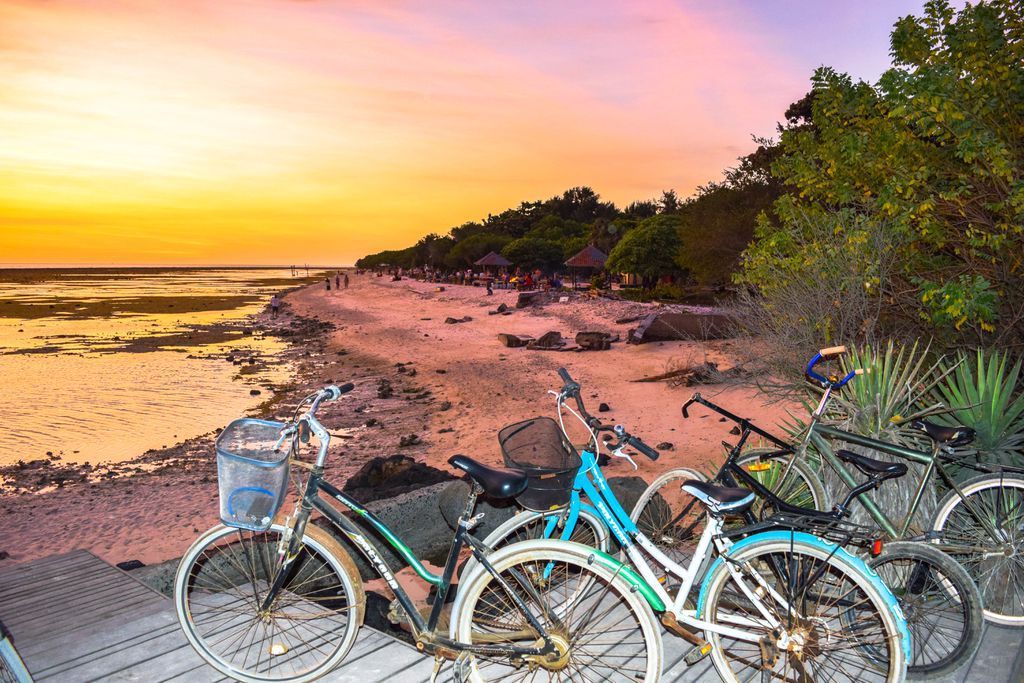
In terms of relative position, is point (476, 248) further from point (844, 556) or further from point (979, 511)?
point (844, 556)

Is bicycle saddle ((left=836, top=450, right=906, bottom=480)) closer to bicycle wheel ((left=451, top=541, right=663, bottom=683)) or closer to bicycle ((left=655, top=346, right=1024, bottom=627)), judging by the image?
bicycle ((left=655, top=346, right=1024, bottom=627))

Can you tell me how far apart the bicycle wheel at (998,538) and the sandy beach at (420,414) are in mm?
6969

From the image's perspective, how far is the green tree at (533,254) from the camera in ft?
214

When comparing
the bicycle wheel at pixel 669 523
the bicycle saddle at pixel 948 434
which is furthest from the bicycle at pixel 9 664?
the bicycle saddle at pixel 948 434

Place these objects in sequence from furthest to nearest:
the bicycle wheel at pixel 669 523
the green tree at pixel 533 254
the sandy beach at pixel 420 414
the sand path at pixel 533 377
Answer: the green tree at pixel 533 254 → the sand path at pixel 533 377 → the sandy beach at pixel 420 414 → the bicycle wheel at pixel 669 523

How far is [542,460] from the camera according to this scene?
324 centimetres

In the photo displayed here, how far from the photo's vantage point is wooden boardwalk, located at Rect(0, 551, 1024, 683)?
3.54 metres

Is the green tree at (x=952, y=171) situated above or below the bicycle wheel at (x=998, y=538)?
above

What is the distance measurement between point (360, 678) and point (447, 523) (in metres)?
3.67

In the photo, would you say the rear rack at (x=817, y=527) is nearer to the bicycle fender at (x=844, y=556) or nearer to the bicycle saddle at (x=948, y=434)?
the bicycle fender at (x=844, y=556)

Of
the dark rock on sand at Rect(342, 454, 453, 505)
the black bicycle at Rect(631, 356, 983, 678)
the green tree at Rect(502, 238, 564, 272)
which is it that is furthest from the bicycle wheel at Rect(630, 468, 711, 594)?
the green tree at Rect(502, 238, 564, 272)

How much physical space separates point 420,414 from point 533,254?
4847 cm

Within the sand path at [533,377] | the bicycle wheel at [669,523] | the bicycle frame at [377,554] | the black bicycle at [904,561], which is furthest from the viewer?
the sand path at [533,377]

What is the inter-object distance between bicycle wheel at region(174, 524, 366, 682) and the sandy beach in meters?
6.71
